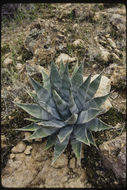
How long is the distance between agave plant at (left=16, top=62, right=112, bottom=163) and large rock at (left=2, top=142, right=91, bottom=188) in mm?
333

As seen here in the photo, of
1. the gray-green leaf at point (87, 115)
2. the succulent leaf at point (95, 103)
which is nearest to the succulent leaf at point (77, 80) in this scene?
the succulent leaf at point (95, 103)

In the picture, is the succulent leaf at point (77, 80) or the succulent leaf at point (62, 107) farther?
the succulent leaf at point (77, 80)

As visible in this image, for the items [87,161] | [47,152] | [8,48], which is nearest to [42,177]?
[47,152]

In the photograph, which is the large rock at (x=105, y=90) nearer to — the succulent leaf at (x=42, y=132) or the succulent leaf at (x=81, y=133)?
the succulent leaf at (x=81, y=133)

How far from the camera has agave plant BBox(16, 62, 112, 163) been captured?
2139mm

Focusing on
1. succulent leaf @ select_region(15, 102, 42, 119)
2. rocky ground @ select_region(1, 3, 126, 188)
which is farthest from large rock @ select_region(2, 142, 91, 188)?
succulent leaf @ select_region(15, 102, 42, 119)

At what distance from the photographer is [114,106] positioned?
270cm

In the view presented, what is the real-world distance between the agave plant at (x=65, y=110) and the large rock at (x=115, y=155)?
0.19 metres

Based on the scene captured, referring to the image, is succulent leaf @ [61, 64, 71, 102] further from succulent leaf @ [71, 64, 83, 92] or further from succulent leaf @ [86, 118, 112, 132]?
Result: succulent leaf @ [86, 118, 112, 132]

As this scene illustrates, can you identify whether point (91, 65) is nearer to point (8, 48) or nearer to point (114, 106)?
point (114, 106)

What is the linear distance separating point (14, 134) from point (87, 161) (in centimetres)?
99

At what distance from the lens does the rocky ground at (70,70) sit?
227 cm

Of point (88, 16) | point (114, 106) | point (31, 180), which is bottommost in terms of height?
point (31, 180)

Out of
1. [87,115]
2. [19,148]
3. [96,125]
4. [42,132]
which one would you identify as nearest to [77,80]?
[87,115]
